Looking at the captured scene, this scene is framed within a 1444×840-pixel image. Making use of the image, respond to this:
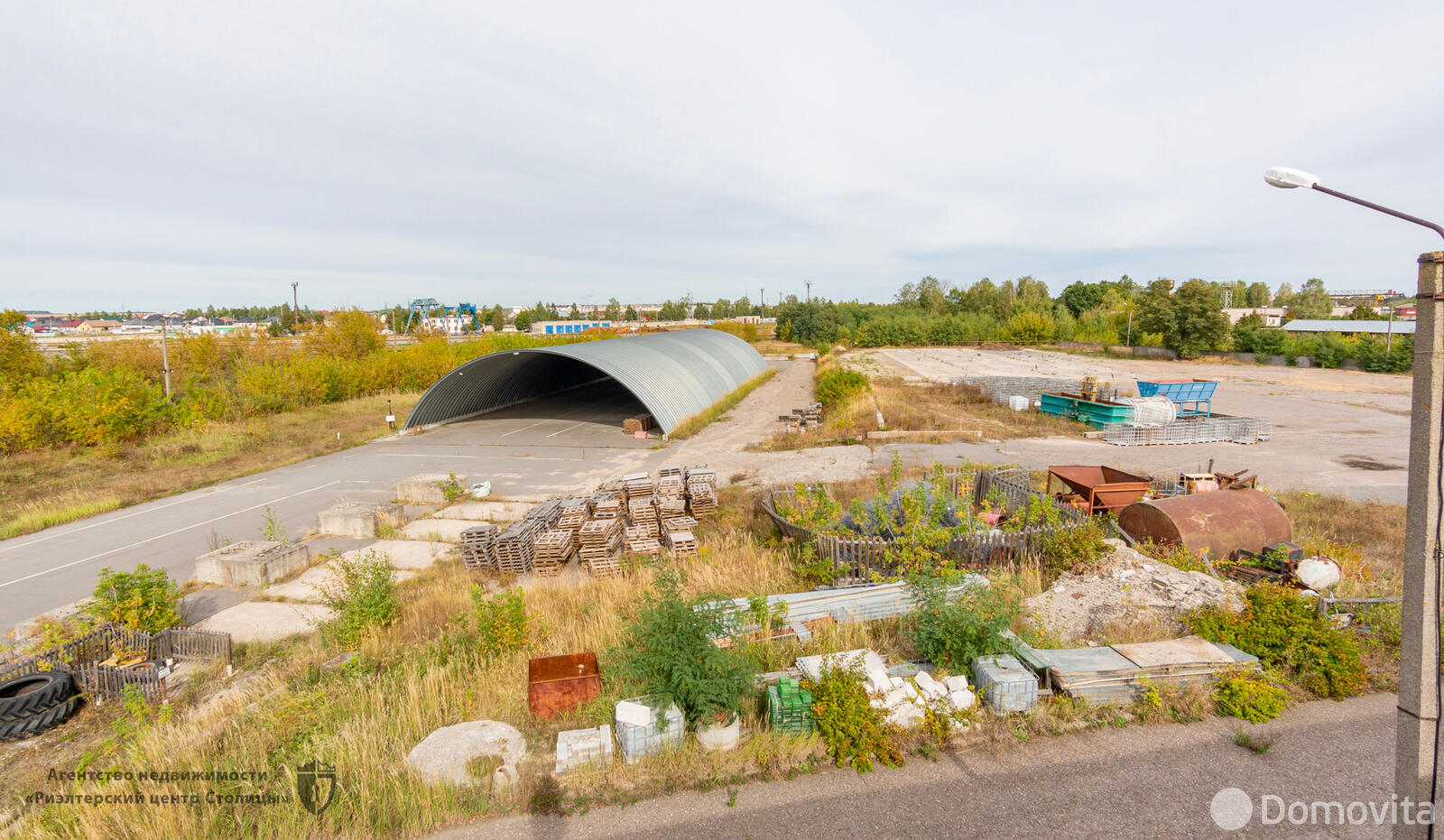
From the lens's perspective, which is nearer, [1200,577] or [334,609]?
[1200,577]

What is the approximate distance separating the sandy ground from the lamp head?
56.2 ft

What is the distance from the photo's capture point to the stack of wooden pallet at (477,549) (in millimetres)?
12789

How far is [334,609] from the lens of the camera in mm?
10102

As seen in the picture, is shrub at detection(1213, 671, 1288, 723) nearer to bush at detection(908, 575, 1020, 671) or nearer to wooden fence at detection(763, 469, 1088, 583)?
bush at detection(908, 575, 1020, 671)

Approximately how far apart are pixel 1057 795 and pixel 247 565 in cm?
1384

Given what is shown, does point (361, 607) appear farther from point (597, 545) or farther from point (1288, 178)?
point (1288, 178)

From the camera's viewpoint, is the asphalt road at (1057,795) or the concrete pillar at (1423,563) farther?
the asphalt road at (1057,795)

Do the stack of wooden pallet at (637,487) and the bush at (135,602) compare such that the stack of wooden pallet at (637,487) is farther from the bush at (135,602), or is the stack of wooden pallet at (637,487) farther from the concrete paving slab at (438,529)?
the bush at (135,602)

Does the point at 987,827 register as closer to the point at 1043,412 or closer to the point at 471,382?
the point at 1043,412

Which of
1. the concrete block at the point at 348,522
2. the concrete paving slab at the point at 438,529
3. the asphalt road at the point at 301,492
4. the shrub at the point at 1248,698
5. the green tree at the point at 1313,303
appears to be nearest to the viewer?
the shrub at the point at 1248,698

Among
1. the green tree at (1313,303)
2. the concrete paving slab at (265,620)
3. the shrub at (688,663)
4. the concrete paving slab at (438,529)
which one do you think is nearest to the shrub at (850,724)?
the shrub at (688,663)

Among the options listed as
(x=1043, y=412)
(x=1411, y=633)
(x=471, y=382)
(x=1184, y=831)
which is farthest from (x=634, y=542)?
(x=1043, y=412)

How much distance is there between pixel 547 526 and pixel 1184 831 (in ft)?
38.2

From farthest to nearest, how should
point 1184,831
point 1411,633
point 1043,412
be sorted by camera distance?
point 1043,412
point 1184,831
point 1411,633
